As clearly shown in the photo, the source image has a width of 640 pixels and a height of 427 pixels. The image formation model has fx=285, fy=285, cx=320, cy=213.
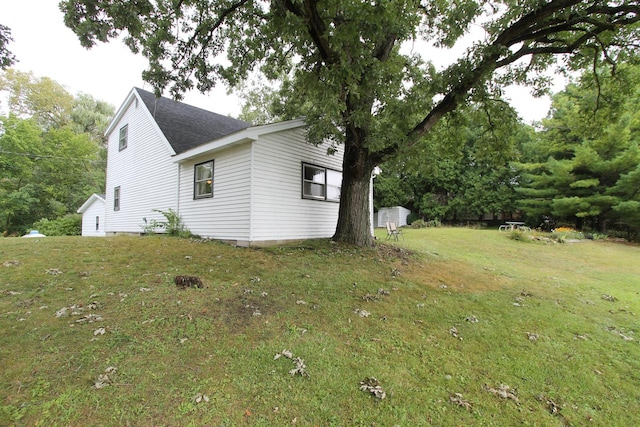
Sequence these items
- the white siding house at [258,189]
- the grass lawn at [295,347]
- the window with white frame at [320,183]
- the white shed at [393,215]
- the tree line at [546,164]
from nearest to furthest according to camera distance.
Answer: the grass lawn at [295,347] → the tree line at [546,164] → the white siding house at [258,189] → the window with white frame at [320,183] → the white shed at [393,215]

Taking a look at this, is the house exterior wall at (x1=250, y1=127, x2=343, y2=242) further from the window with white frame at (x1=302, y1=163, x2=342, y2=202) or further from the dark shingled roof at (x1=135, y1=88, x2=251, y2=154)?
the dark shingled roof at (x1=135, y1=88, x2=251, y2=154)

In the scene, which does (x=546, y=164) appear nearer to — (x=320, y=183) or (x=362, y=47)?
(x=320, y=183)

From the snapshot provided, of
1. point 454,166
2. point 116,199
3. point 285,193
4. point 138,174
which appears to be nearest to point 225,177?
point 285,193

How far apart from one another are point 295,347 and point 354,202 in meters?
5.83

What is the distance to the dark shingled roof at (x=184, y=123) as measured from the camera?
11602 millimetres

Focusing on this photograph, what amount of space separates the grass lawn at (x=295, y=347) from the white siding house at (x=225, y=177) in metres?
2.80

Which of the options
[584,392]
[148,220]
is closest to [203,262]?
[584,392]

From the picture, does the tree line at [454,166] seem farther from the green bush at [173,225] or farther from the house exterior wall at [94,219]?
the house exterior wall at [94,219]

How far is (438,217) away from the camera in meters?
24.0

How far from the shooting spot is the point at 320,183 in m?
10.5

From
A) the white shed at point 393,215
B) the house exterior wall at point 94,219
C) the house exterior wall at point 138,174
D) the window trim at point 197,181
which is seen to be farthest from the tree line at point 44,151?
the white shed at point 393,215

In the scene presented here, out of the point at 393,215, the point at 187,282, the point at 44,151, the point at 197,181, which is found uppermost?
the point at 44,151

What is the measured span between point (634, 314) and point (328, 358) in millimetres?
6081

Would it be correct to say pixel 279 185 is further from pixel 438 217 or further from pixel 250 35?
pixel 438 217
